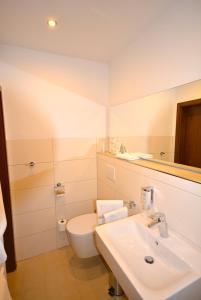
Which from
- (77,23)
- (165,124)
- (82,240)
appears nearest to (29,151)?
(82,240)

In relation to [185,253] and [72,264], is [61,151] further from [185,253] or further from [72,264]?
[185,253]

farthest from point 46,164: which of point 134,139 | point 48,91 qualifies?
point 134,139

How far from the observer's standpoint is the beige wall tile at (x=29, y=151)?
177 centimetres

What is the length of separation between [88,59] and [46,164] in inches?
55.5

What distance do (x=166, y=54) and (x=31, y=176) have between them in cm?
180

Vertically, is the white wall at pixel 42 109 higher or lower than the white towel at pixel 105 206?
higher

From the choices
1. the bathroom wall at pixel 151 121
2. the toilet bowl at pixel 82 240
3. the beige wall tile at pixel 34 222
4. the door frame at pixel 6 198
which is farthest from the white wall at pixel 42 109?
the toilet bowl at pixel 82 240

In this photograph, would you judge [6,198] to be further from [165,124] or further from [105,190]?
[165,124]

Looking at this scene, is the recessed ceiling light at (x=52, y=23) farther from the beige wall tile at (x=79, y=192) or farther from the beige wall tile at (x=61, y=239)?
the beige wall tile at (x=61, y=239)

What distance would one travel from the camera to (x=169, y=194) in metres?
1.16

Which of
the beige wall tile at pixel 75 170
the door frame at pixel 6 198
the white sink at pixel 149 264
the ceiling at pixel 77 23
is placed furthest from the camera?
the beige wall tile at pixel 75 170

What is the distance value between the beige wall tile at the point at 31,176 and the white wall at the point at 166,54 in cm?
126

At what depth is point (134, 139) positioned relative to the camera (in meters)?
1.89

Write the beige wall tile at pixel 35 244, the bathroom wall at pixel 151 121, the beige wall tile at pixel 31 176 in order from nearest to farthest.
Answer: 1. the bathroom wall at pixel 151 121
2. the beige wall tile at pixel 31 176
3. the beige wall tile at pixel 35 244
